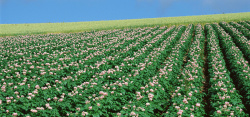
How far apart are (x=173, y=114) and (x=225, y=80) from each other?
12.3 feet

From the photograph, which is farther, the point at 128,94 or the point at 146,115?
the point at 128,94

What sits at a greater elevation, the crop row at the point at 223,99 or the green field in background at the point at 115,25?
the green field in background at the point at 115,25

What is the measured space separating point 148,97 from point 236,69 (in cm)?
575

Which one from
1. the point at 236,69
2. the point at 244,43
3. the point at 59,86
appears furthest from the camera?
the point at 244,43

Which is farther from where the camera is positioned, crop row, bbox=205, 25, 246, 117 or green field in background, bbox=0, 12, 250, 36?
green field in background, bbox=0, 12, 250, 36

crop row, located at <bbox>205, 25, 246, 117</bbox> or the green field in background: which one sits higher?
the green field in background

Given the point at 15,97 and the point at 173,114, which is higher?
the point at 15,97

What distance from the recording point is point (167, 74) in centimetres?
952

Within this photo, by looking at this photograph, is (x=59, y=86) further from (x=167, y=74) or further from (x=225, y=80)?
(x=225, y=80)

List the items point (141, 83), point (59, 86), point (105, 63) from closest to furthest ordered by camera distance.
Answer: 1. point (59, 86)
2. point (141, 83)
3. point (105, 63)

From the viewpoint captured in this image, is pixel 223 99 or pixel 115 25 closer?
pixel 223 99

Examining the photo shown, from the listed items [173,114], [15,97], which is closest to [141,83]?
[173,114]

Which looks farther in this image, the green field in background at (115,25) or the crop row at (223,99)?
the green field in background at (115,25)

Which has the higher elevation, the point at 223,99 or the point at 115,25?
the point at 115,25
